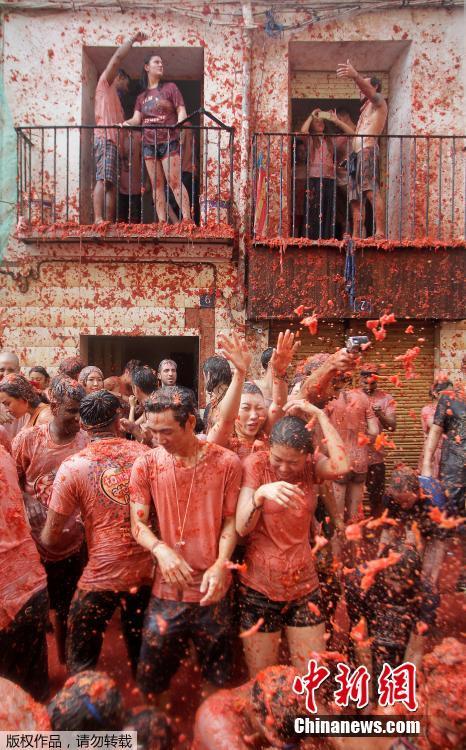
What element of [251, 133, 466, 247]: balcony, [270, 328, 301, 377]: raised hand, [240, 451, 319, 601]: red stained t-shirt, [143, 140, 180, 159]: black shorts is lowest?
[240, 451, 319, 601]: red stained t-shirt

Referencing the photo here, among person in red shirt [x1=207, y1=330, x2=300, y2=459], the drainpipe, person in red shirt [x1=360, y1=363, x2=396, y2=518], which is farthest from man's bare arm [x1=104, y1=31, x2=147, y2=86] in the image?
person in red shirt [x1=207, y1=330, x2=300, y2=459]

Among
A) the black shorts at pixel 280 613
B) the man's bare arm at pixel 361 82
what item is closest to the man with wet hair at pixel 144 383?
the black shorts at pixel 280 613

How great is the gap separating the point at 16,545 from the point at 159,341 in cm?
801

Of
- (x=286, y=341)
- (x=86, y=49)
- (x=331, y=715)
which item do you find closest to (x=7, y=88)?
(x=86, y=49)

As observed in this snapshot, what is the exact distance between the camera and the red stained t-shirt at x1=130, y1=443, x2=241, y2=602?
105 inches

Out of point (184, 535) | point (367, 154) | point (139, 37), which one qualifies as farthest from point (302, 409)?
point (139, 37)

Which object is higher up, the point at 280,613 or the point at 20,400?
the point at 20,400

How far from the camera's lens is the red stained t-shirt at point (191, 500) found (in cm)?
266

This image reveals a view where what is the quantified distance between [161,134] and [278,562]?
6.82 meters

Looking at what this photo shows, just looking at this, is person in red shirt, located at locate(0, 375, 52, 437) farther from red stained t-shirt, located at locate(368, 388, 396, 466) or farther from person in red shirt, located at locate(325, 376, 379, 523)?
red stained t-shirt, located at locate(368, 388, 396, 466)

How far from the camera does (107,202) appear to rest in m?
7.77

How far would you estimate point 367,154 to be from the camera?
7.49m

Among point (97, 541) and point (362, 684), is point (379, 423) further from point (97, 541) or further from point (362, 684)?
point (97, 541)

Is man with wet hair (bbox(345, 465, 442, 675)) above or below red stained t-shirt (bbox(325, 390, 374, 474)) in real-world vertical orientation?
Answer: below
